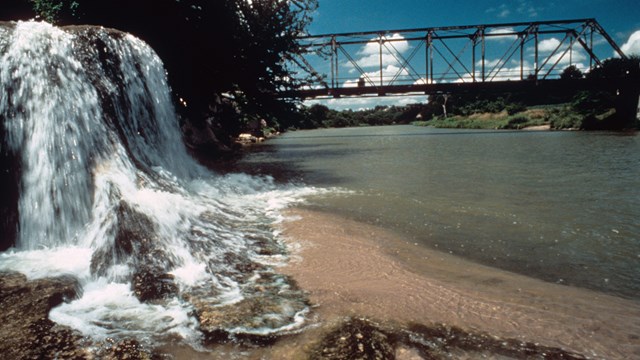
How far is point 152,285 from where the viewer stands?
287 centimetres

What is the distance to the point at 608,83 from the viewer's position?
28.5 metres

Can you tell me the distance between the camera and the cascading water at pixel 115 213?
253 cm

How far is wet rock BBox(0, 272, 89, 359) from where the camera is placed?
1.98 metres

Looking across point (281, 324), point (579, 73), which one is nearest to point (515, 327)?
point (281, 324)

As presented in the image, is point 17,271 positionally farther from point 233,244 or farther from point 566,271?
point 566,271

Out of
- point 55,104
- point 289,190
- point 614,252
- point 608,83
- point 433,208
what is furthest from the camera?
point 608,83

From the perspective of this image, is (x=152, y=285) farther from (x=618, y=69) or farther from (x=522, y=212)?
(x=618, y=69)

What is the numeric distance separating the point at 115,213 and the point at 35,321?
150cm

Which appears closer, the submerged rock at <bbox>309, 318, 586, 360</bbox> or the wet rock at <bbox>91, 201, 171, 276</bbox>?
the submerged rock at <bbox>309, 318, 586, 360</bbox>

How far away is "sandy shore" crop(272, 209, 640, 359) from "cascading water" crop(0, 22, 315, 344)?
321 mm

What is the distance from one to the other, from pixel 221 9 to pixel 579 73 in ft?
107

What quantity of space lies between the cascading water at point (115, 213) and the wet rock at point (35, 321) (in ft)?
0.32

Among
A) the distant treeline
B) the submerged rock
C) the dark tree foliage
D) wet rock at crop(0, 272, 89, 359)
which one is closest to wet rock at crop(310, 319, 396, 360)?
the submerged rock

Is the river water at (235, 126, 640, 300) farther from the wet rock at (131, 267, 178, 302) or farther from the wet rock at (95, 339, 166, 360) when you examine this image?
the wet rock at (95, 339, 166, 360)
